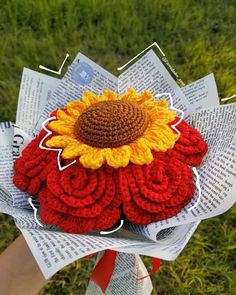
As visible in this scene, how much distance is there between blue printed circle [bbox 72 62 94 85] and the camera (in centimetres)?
91

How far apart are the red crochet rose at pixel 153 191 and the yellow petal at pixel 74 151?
6 cm

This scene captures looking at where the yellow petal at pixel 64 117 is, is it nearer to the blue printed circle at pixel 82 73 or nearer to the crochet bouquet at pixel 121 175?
the crochet bouquet at pixel 121 175

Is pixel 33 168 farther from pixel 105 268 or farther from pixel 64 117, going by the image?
pixel 105 268

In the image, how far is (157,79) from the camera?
2.94 feet

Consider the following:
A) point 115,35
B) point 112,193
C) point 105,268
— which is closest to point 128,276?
point 105,268

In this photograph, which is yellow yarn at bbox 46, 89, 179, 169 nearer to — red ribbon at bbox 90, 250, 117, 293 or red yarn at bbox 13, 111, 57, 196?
red yarn at bbox 13, 111, 57, 196

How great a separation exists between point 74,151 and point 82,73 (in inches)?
8.8

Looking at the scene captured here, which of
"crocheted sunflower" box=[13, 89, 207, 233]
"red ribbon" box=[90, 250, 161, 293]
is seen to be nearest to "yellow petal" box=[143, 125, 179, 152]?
"crocheted sunflower" box=[13, 89, 207, 233]

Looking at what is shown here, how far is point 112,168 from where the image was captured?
2.38 feet

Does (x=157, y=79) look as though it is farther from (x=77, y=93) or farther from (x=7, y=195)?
(x=7, y=195)

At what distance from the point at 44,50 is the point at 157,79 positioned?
3.55 feet

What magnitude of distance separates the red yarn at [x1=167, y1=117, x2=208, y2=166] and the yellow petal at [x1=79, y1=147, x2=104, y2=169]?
0.10 m

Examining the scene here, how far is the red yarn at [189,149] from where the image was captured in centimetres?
76

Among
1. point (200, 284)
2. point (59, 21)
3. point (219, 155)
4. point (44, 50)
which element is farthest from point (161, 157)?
point (59, 21)
